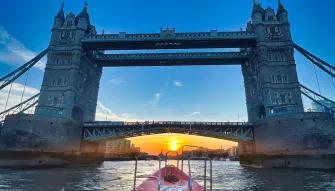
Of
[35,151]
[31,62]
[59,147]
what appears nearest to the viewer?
[35,151]

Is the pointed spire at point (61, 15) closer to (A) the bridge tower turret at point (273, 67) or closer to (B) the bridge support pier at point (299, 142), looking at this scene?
→ (A) the bridge tower turret at point (273, 67)

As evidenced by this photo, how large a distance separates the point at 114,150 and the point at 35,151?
138 meters

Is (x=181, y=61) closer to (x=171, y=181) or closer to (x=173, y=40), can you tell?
(x=173, y=40)

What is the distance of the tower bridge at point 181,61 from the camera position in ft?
145

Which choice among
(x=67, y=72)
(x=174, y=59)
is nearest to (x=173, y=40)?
(x=174, y=59)

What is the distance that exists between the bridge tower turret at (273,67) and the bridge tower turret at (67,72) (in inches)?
1645

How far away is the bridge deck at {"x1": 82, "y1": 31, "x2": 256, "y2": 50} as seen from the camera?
57.1m

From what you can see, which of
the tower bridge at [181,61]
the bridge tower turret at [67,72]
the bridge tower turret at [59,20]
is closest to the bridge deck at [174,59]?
the tower bridge at [181,61]

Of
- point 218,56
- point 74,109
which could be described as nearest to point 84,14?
point 74,109

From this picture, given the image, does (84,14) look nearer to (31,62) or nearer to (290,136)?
(31,62)

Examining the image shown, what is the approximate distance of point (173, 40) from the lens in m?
57.9

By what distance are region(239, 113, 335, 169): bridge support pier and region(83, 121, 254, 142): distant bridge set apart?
7916mm

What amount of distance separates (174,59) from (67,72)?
2716 centimetres

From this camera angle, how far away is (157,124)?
189ft
